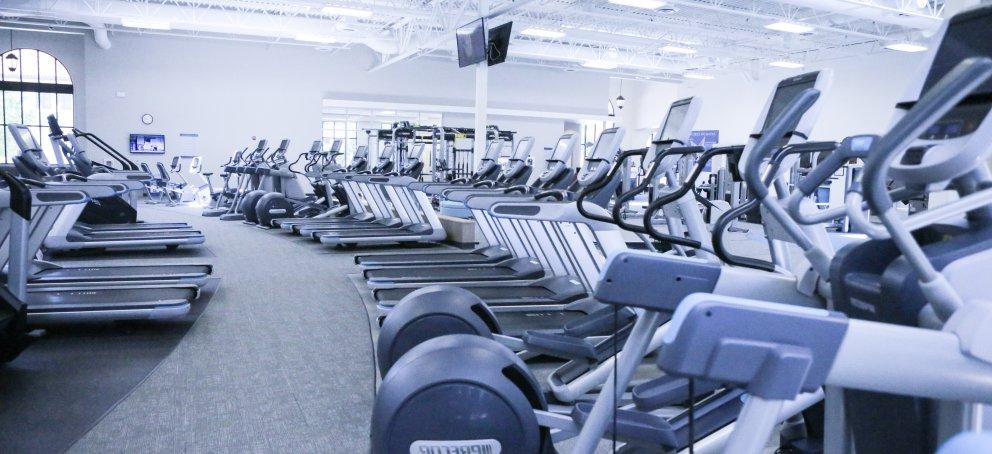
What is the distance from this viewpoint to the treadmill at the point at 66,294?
3824 millimetres

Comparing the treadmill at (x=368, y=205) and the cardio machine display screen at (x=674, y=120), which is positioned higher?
the cardio machine display screen at (x=674, y=120)

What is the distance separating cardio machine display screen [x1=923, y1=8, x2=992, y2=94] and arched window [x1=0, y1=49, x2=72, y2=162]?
1812 cm

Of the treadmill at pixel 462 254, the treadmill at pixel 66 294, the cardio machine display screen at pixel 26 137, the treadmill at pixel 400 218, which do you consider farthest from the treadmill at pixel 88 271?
the treadmill at pixel 400 218

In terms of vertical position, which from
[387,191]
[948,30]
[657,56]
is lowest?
[387,191]

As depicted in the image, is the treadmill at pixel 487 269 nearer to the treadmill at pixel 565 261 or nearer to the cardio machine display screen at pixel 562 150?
the cardio machine display screen at pixel 562 150

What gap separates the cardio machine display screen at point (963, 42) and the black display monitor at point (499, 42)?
848 centimetres

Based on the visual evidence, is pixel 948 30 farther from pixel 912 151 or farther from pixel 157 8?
pixel 157 8

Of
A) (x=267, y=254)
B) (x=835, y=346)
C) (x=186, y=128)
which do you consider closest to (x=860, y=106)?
(x=267, y=254)

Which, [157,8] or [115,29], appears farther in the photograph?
[115,29]

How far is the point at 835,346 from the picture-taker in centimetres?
113

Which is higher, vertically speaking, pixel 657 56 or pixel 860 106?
pixel 657 56

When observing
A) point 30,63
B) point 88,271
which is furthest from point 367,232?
point 30,63

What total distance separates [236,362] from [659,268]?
2703mm

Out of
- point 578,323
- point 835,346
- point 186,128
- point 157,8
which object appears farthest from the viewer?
point 186,128
